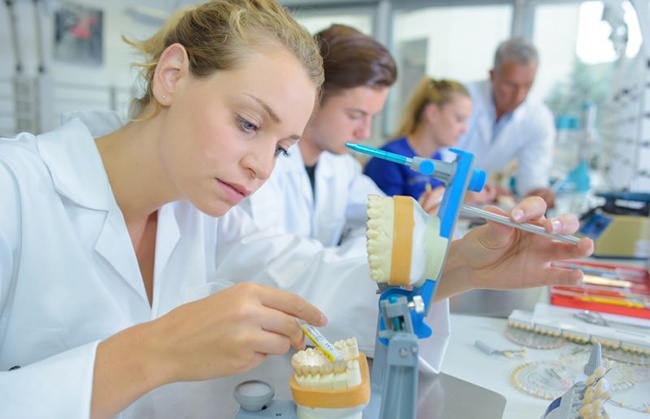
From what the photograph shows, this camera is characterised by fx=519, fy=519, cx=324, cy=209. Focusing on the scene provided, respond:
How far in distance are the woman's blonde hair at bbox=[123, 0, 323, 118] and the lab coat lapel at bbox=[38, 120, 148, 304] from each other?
5.4 inches

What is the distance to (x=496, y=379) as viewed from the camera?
0.82m

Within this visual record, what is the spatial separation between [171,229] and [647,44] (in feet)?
5.09

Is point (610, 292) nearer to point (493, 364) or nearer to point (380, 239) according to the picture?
point (493, 364)

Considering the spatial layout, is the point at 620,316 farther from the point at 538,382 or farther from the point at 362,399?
the point at 362,399

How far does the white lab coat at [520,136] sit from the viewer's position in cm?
286

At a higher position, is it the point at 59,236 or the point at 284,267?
the point at 59,236

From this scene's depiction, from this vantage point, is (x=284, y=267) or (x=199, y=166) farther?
(x=284, y=267)

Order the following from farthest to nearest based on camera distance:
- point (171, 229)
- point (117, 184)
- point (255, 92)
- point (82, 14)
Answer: point (82, 14), point (171, 229), point (117, 184), point (255, 92)

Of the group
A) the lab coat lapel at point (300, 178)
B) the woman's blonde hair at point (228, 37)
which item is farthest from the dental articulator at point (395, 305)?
the lab coat lapel at point (300, 178)

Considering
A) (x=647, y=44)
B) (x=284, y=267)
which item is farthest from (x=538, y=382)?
(x=647, y=44)

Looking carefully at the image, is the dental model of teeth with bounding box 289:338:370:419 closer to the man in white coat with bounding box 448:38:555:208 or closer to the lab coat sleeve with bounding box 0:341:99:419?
the lab coat sleeve with bounding box 0:341:99:419

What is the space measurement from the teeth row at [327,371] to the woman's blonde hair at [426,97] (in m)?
2.00

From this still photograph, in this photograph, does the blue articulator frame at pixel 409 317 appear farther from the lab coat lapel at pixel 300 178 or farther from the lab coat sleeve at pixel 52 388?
the lab coat lapel at pixel 300 178

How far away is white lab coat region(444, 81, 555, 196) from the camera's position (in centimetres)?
286
